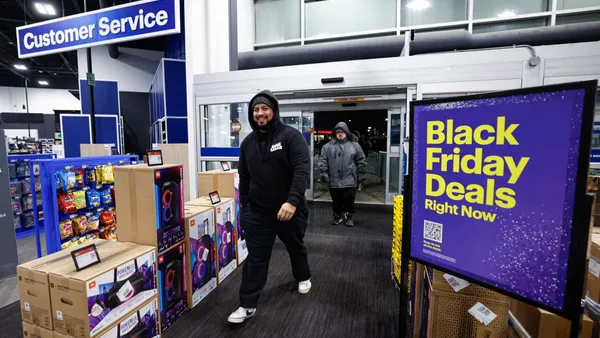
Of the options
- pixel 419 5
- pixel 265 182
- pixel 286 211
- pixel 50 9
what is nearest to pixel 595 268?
pixel 286 211

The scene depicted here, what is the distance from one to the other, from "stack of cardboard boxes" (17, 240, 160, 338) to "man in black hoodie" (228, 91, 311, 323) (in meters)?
0.66

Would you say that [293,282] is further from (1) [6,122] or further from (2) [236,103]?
(1) [6,122]

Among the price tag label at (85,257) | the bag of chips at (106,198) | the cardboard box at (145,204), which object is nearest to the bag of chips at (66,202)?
the bag of chips at (106,198)

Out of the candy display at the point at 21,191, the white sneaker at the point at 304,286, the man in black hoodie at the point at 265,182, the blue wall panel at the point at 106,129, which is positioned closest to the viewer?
the man in black hoodie at the point at 265,182

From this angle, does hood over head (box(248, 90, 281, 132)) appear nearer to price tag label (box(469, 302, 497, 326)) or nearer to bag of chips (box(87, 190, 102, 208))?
price tag label (box(469, 302, 497, 326))

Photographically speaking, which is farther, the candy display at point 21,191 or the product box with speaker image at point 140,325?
the candy display at point 21,191

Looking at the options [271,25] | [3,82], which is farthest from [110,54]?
[3,82]

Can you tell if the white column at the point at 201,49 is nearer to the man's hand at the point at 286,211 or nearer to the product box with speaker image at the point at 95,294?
the product box with speaker image at the point at 95,294

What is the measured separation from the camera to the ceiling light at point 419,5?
463cm

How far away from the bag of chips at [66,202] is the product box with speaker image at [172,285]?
1.65m

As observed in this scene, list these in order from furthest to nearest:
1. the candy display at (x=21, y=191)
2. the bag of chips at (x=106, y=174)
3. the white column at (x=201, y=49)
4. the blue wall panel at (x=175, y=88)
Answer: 1. the blue wall panel at (x=175, y=88)
2. the candy display at (x=21, y=191)
3. the white column at (x=201, y=49)
4. the bag of chips at (x=106, y=174)

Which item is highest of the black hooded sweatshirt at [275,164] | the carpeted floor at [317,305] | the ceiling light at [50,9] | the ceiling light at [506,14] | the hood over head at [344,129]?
the ceiling light at [50,9]

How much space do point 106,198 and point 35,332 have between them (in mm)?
1990

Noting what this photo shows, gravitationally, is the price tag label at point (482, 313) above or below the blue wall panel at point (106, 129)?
below
